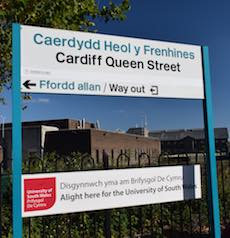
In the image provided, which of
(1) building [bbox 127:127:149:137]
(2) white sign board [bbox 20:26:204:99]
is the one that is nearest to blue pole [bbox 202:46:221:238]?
(2) white sign board [bbox 20:26:204:99]

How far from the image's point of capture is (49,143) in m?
47.3

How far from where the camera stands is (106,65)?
479 centimetres

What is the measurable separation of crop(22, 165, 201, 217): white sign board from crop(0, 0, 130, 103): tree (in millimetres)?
2929

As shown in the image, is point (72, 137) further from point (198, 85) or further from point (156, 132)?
point (156, 132)

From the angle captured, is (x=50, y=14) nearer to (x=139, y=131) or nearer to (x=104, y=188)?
(x=104, y=188)

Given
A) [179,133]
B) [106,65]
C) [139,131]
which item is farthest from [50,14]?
[179,133]

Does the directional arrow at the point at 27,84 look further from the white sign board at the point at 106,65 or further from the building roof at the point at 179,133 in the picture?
the building roof at the point at 179,133

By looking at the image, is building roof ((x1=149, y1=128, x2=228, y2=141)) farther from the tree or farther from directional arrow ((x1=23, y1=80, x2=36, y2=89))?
directional arrow ((x1=23, y1=80, x2=36, y2=89))

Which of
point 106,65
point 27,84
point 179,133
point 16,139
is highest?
point 179,133

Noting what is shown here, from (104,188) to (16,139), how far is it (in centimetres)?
109

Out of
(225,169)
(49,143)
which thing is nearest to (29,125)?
(49,143)

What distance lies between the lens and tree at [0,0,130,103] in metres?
6.76

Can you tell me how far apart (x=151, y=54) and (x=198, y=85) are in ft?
2.38

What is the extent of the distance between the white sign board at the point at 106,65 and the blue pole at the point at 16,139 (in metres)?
0.06
